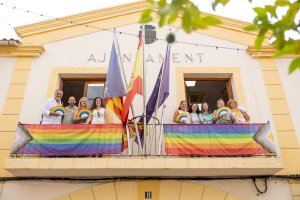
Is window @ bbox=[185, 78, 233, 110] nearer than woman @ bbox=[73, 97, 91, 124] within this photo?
No

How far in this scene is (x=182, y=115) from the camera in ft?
24.8

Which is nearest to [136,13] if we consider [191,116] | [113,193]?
[191,116]

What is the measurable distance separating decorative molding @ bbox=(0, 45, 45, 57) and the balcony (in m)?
2.54

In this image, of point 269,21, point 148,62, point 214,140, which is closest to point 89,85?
point 148,62

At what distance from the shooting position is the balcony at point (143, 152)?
21.6 ft

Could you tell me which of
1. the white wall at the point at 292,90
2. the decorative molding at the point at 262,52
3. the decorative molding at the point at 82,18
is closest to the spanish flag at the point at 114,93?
the decorative molding at the point at 82,18

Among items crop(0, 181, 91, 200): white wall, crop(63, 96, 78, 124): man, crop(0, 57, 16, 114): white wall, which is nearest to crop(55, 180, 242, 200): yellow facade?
crop(0, 181, 91, 200): white wall

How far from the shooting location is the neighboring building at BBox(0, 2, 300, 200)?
6676 millimetres

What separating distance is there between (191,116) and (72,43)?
3638mm

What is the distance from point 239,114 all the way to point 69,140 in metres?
3.55

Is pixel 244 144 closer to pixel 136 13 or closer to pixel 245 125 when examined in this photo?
pixel 245 125

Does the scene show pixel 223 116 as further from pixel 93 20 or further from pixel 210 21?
pixel 210 21

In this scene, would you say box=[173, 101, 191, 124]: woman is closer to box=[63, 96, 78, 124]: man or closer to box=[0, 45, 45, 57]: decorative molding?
box=[63, 96, 78, 124]: man

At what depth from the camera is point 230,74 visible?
8734 mm
